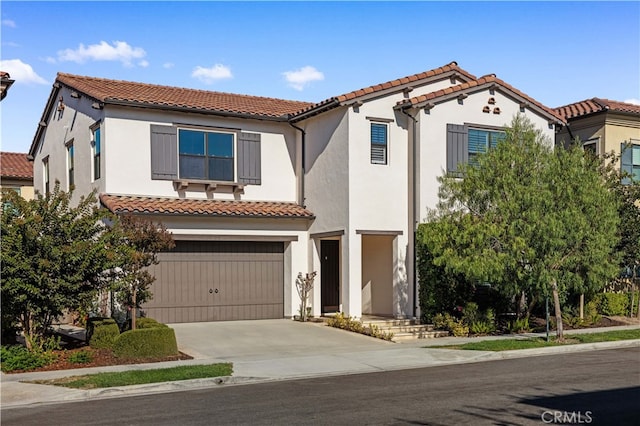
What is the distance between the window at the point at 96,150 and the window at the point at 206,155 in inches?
96.1

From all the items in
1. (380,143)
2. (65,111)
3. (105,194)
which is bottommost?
(105,194)

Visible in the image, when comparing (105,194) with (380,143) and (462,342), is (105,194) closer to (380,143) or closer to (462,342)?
(380,143)

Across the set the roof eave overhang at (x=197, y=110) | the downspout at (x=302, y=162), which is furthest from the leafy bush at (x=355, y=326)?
the roof eave overhang at (x=197, y=110)

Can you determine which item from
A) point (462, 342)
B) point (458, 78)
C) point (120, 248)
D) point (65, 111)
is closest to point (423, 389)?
point (462, 342)

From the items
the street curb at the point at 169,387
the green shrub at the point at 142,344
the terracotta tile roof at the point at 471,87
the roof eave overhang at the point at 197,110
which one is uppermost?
the terracotta tile roof at the point at 471,87

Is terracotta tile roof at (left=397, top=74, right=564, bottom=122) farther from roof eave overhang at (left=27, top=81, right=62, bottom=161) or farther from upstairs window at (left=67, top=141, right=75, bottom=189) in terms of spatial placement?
roof eave overhang at (left=27, top=81, right=62, bottom=161)

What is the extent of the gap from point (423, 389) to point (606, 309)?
13.4 metres

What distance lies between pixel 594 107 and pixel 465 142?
7477 millimetres

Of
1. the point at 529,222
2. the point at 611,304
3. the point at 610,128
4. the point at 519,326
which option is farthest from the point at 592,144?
the point at 529,222

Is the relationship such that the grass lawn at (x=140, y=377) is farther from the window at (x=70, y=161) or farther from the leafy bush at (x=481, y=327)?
the window at (x=70, y=161)

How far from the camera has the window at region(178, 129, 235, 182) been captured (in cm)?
2062

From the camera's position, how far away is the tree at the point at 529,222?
16.6 metres

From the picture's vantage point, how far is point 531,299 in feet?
68.3

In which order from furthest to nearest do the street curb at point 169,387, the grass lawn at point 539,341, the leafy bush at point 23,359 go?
the grass lawn at point 539,341 → the leafy bush at point 23,359 → the street curb at point 169,387
